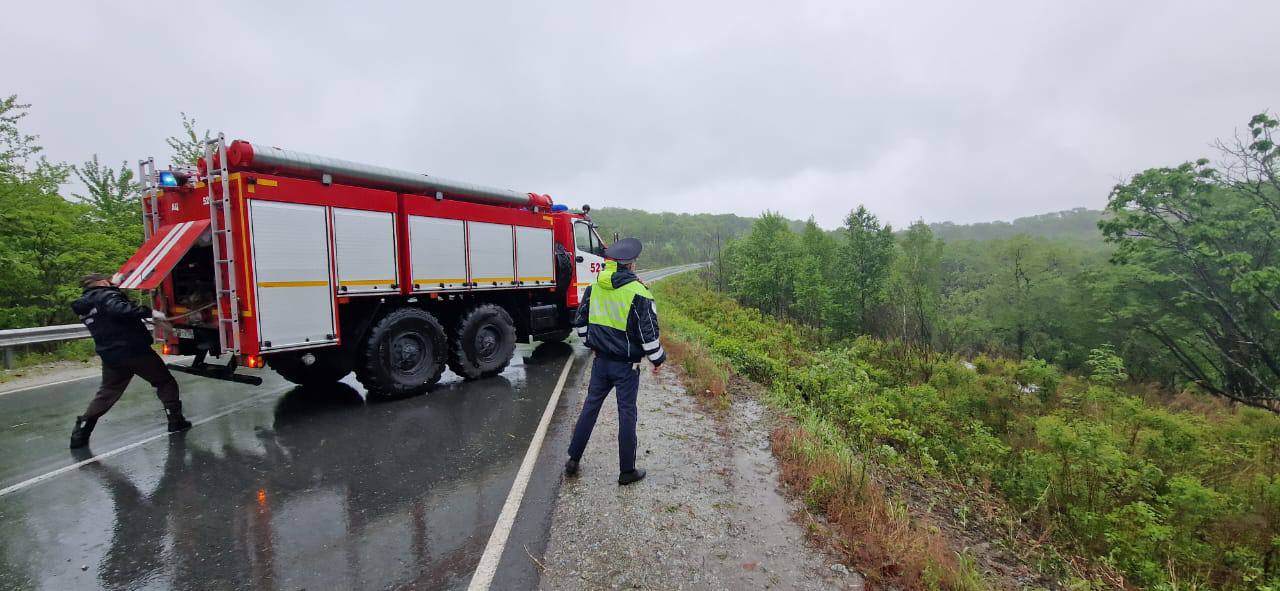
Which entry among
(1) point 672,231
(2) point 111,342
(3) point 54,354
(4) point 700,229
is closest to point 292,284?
(2) point 111,342

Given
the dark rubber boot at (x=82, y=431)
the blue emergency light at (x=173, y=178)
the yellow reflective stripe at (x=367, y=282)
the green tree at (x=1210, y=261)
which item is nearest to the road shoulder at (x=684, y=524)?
the yellow reflective stripe at (x=367, y=282)

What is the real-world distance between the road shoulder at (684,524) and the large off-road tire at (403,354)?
284cm

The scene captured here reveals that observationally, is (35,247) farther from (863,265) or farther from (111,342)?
(863,265)

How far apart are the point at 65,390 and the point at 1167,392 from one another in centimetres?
2899

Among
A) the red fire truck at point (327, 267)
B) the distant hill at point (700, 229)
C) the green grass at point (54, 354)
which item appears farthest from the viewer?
the distant hill at point (700, 229)

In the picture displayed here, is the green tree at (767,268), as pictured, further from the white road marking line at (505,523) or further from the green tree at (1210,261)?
the white road marking line at (505,523)

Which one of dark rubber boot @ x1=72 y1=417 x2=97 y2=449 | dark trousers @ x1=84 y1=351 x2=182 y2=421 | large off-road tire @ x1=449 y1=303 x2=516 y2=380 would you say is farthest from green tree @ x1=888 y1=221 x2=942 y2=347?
dark rubber boot @ x1=72 y1=417 x2=97 y2=449

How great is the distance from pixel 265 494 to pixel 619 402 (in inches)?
103

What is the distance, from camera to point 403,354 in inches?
255

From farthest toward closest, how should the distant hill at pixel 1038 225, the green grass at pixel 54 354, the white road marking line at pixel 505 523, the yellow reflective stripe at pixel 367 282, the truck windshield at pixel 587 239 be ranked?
the distant hill at pixel 1038 225, the truck windshield at pixel 587 239, the green grass at pixel 54 354, the yellow reflective stripe at pixel 367 282, the white road marking line at pixel 505 523

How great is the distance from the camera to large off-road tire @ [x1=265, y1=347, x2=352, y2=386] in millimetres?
6039

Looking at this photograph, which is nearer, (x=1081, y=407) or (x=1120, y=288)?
(x=1081, y=407)

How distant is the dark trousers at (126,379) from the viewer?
4.66 meters

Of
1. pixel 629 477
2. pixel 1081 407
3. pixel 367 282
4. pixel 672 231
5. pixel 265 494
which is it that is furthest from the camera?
pixel 672 231
